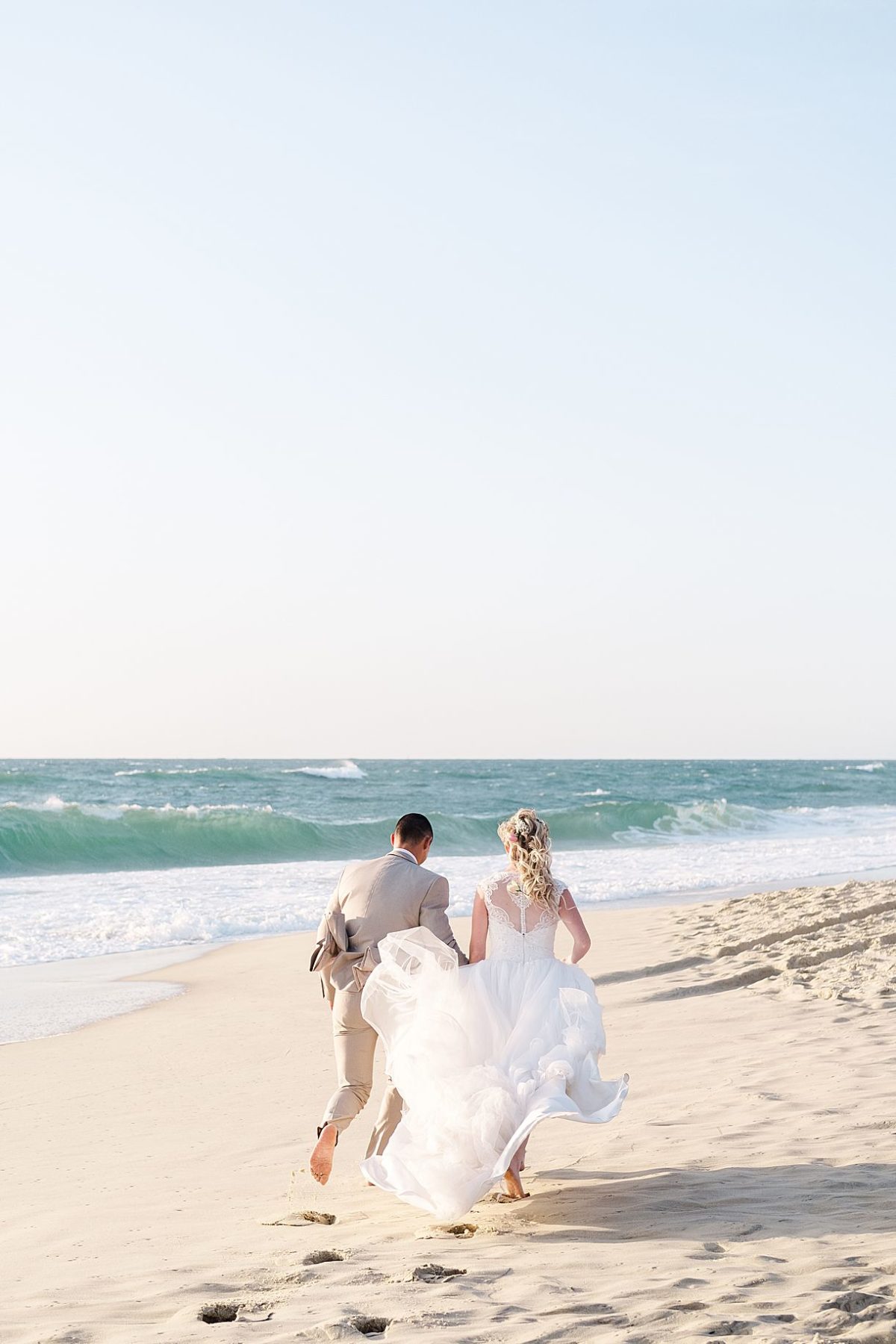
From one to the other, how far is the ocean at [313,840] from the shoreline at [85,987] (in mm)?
369

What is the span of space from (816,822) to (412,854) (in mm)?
35806

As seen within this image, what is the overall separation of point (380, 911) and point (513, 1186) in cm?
128

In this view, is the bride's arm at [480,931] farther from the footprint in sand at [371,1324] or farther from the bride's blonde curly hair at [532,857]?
the footprint in sand at [371,1324]

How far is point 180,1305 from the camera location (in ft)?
12.7

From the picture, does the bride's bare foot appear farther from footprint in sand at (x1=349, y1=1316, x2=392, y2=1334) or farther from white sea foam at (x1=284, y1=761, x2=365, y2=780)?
white sea foam at (x1=284, y1=761, x2=365, y2=780)

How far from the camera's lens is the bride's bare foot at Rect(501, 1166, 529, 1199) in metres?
4.94

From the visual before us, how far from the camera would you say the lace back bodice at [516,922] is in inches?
202

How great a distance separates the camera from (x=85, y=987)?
11.2 metres

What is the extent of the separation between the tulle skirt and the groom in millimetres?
215

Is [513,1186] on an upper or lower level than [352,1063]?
lower

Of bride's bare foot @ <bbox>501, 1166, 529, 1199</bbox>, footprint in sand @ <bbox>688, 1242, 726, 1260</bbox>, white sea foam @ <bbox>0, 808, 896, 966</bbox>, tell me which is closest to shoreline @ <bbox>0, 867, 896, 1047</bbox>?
white sea foam @ <bbox>0, 808, 896, 966</bbox>

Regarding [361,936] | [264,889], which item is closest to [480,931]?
[361,936]

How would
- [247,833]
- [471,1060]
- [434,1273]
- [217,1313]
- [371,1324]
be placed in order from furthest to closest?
1. [247,833]
2. [471,1060]
3. [434,1273]
4. [217,1313]
5. [371,1324]

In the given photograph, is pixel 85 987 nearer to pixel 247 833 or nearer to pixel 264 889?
pixel 264 889
